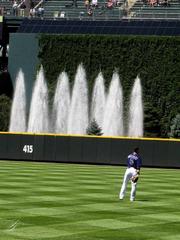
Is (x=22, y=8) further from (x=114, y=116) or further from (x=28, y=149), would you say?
(x=28, y=149)

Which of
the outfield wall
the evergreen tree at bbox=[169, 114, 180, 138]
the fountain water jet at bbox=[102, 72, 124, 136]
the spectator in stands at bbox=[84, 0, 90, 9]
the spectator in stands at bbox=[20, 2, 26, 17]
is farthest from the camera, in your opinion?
the spectator in stands at bbox=[20, 2, 26, 17]

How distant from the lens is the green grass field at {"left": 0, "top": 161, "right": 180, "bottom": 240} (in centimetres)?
1562

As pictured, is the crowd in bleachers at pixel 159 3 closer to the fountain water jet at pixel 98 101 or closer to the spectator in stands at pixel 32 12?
the fountain water jet at pixel 98 101

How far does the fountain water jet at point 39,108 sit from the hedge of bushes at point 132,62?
73cm

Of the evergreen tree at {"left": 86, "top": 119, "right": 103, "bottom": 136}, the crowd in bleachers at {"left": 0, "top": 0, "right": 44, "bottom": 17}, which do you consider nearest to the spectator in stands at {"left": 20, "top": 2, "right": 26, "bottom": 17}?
the crowd in bleachers at {"left": 0, "top": 0, "right": 44, "bottom": 17}

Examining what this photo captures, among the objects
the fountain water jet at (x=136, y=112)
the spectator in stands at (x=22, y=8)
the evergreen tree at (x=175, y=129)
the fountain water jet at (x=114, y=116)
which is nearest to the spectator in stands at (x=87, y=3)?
the spectator in stands at (x=22, y=8)

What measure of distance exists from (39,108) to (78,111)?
342 centimetres

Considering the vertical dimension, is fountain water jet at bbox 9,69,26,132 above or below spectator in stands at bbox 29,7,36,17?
below

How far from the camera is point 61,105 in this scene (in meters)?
60.2

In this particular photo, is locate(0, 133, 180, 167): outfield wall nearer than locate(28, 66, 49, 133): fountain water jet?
Yes

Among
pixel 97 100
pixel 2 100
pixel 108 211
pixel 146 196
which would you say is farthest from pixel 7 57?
pixel 108 211

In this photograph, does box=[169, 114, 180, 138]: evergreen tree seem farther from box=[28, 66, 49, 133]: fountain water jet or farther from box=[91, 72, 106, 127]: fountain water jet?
box=[28, 66, 49, 133]: fountain water jet

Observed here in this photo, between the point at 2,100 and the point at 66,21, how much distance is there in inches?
376

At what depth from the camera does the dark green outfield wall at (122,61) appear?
60938 mm
